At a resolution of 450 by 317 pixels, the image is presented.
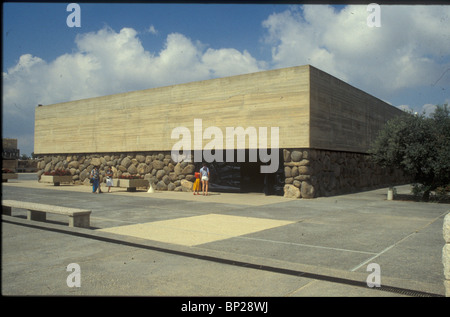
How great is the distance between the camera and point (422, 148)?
17703mm

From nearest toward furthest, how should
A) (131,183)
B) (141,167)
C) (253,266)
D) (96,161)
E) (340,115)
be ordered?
(253,266) → (340,115) → (131,183) → (141,167) → (96,161)

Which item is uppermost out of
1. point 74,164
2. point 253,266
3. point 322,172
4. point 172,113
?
point 172,113

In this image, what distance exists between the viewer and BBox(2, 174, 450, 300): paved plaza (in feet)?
16.7

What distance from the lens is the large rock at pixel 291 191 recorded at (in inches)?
A: 762

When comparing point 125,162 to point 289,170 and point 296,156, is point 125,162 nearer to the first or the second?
Result: point 289,170

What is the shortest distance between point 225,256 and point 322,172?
14.6 metres

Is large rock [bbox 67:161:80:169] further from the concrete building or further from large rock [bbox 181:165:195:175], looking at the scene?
large rock [bbox 181:165:195:175]

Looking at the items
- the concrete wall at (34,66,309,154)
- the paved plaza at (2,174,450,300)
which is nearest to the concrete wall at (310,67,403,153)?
the concrete wall at (34,66,309,154)

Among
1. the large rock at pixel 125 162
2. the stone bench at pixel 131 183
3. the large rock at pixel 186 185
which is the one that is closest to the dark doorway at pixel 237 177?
the large rock at pixel 186 185

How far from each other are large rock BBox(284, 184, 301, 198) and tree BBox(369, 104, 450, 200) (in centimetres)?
459

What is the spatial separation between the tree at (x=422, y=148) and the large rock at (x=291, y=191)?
4586 millimetres

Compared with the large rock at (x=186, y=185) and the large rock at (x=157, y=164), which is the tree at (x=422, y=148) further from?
the large rock at (x=157, y=164)

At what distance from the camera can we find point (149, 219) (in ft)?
38.4

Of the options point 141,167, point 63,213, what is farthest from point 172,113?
point 63,213
